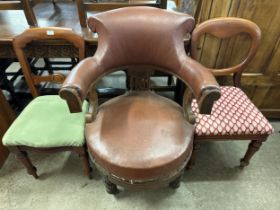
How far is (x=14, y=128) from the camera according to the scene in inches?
44.9

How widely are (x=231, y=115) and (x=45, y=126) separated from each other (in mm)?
1073

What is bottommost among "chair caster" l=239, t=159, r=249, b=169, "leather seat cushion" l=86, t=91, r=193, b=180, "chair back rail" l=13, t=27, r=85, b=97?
"chair caster" l=239, t=159, r=249, b=169

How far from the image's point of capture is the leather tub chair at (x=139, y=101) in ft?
3.02

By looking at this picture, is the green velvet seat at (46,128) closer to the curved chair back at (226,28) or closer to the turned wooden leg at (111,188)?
the turned wooden leg at (111,188)

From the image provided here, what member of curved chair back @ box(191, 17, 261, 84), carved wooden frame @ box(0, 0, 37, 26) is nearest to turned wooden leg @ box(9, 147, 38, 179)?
carved wooden frame @ box(0, 0, 37, 26)

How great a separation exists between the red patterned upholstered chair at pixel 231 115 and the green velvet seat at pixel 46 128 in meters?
0.68

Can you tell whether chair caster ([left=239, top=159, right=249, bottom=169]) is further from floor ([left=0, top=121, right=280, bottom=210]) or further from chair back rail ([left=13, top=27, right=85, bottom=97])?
chair back rail ([left=13, top=27, right=85, bottom=97])

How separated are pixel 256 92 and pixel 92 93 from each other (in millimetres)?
1337

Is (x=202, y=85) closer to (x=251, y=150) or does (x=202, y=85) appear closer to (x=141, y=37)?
(x=141, y=37)

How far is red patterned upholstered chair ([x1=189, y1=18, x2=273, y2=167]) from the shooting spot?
1.15 m

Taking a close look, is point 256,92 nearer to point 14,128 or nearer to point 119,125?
point 119,125

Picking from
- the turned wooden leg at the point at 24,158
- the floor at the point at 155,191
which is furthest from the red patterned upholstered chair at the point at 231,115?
the turned wooden leg at the point at 24,158

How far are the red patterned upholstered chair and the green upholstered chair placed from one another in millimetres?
671

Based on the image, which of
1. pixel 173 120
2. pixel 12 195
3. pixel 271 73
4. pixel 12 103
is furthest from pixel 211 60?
pixel 12 103
